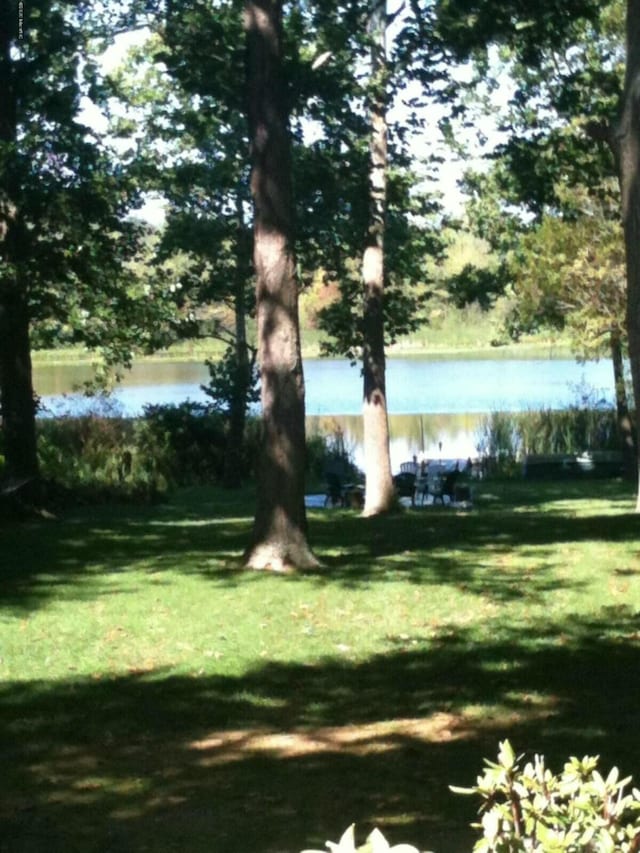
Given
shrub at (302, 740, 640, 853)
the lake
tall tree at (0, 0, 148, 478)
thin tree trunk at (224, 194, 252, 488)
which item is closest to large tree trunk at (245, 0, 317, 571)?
tall tree at (0, 0, 148, 478)

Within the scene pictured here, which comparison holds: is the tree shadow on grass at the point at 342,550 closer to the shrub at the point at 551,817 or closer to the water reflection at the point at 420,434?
the shrub at the point at 551,817

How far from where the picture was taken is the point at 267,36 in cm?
1317

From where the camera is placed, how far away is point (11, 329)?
18938 millimetres

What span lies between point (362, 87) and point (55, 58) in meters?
4.90

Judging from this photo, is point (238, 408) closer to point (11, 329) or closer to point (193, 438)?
point (193, 438)

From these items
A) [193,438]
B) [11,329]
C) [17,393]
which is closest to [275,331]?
[11,329]

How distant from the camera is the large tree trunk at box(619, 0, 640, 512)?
10.5 meters

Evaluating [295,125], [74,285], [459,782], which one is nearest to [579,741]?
[459,782]

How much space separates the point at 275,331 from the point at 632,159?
380 cm

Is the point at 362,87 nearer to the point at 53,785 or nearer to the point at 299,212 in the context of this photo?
the point at 299,212

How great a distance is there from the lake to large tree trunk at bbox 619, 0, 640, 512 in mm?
18968

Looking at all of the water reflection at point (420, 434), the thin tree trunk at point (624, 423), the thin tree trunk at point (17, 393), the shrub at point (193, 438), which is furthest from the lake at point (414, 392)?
the thin tree trunk at point (17, 393)

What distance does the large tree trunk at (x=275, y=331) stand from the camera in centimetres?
1294

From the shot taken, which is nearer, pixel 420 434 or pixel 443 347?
pixel 420 434
